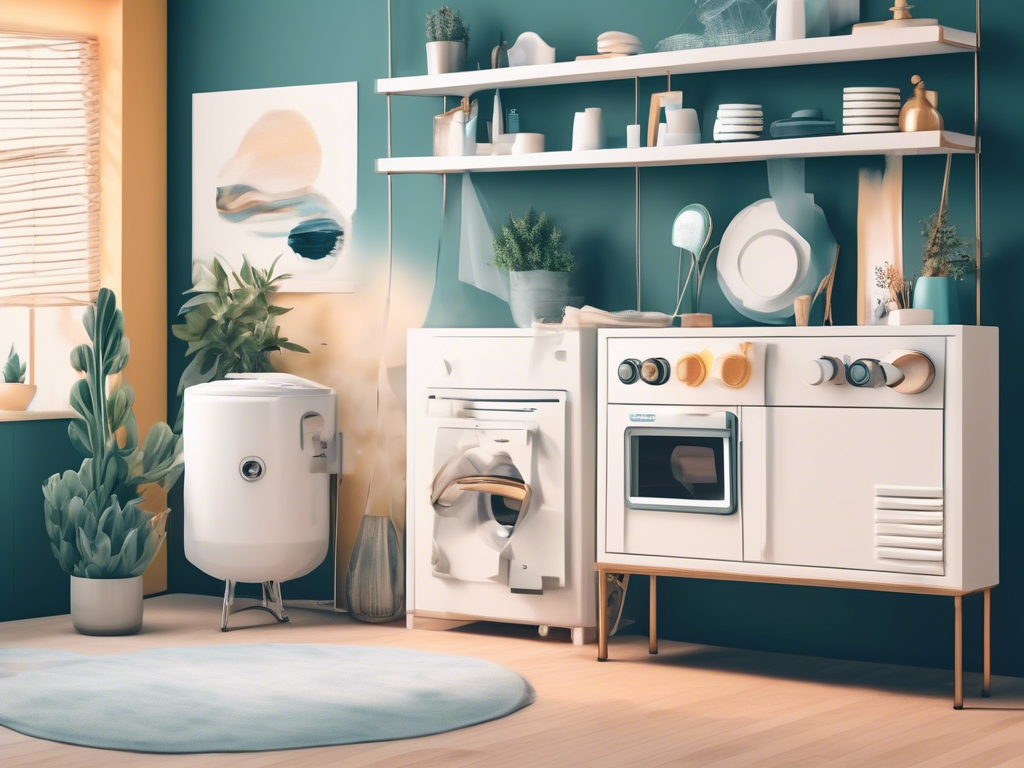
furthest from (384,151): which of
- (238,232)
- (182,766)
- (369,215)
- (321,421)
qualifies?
(182,766)

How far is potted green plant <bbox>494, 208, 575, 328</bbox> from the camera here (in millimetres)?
5164

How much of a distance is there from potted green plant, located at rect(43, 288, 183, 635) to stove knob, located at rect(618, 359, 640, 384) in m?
1.81

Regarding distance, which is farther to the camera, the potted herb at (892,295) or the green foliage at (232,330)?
the green foliage at (232,330)

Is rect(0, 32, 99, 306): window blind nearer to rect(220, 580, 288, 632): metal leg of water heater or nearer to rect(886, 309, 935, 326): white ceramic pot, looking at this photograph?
rect(220, 580, 288, 632): metal leg of water heater

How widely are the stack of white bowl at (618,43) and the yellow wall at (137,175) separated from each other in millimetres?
2084

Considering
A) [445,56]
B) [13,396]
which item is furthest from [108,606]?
[445,56]

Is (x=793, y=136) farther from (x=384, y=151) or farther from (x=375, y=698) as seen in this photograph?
(x=375, y=698)

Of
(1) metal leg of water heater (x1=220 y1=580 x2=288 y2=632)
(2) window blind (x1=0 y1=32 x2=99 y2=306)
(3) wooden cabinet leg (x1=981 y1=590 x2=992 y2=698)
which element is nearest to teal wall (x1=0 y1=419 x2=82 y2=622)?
(2) window blind (x1=0 y1=32 x2=99 y2=306)

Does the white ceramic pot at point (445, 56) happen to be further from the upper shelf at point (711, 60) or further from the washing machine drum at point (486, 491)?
the washing machine drum at point (486, 491)

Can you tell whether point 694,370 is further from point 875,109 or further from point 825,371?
point 875,109

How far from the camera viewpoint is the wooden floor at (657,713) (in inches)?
139

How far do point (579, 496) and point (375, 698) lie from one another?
3.77 ft

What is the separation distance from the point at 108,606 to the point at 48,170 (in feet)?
6.07

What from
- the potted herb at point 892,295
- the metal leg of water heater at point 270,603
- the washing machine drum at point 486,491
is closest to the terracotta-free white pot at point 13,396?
the metal leg of water heater at point 270,603
